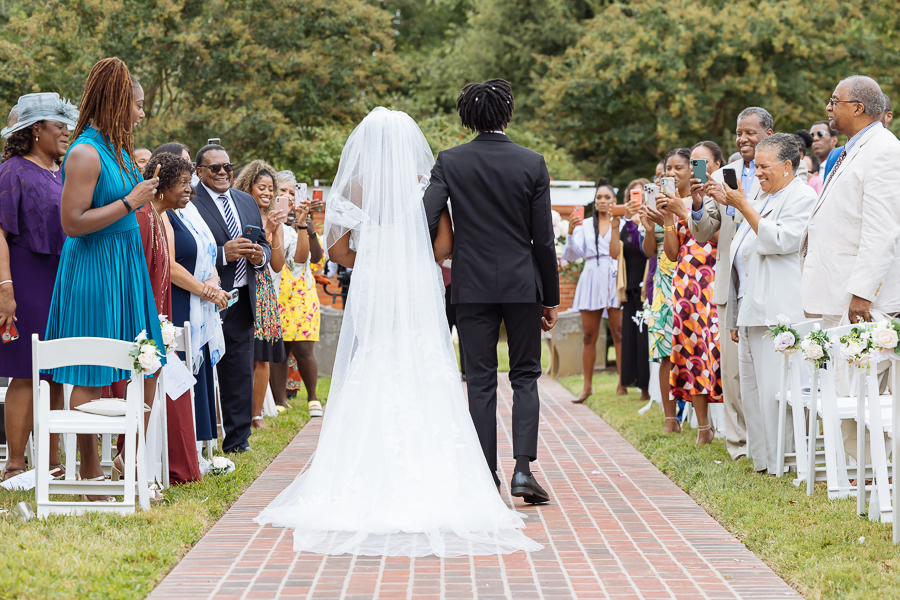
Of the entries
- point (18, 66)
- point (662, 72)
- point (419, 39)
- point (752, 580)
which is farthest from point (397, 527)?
point (419, 39)

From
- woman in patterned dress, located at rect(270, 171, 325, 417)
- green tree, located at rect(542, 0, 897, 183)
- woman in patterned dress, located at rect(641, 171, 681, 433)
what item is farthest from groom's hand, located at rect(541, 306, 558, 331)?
green tree, located at rect(542, 0, 897, 183)

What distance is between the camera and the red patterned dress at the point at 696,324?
754 cm

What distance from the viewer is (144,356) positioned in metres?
4.94

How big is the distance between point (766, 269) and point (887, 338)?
2178mm

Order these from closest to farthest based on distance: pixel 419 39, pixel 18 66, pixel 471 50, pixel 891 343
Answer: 1. pixel 891 343
2. pixel 18 66
3. pixel 471 50
4. pixel 419 39

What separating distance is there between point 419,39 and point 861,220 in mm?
29591

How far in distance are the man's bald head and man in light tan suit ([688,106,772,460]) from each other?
3.67ft

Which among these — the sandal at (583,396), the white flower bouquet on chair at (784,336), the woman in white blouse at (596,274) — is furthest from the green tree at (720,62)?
the white flower bouquet on chair at (784,336)

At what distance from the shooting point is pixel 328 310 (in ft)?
43.4

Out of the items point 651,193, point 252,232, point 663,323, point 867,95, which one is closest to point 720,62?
point 663,323

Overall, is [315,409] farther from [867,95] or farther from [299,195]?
[867,95]

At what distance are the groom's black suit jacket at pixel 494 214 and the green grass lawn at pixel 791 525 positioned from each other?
5.54 ft

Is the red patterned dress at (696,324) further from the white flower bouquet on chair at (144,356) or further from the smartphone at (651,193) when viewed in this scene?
the white flower bouquet on chair at (144,356)

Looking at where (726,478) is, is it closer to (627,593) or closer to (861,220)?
(861,220)
